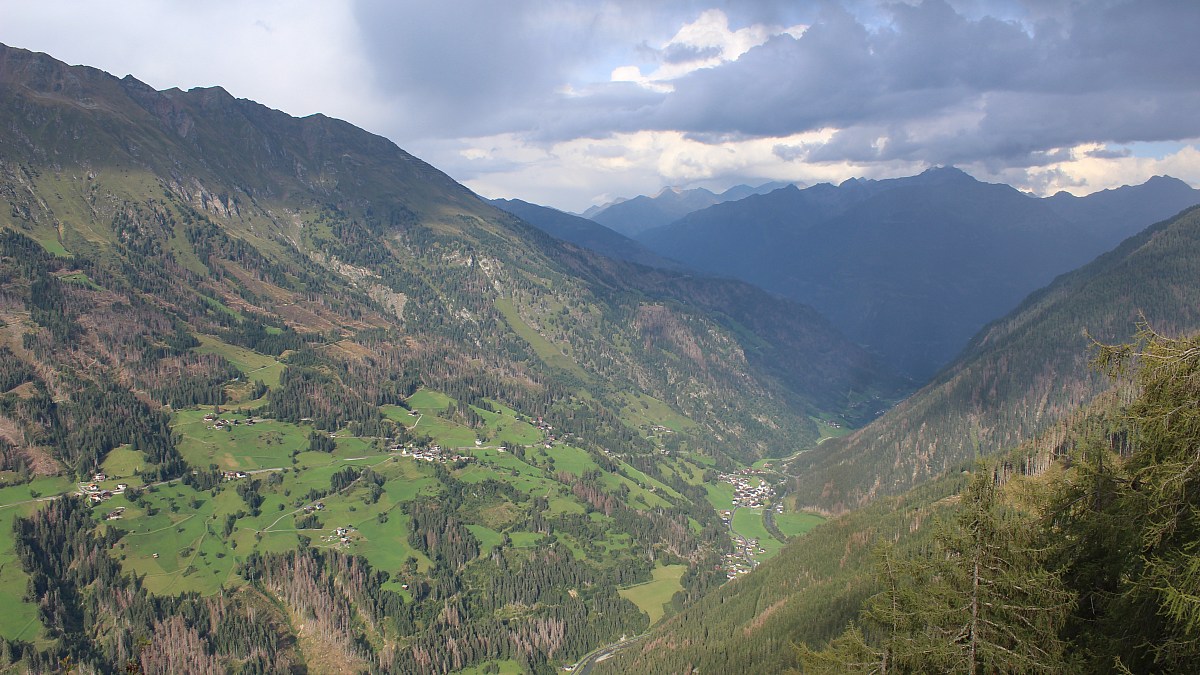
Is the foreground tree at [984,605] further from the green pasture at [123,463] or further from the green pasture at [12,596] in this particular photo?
the green pasture at [123,463]

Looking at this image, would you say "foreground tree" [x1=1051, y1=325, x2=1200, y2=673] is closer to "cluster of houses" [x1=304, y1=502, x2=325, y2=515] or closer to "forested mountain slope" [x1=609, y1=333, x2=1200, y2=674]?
"forested mountain slope" [x1=609, y1=333, x2=1200, y2=674]

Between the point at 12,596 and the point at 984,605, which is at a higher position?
the point at 984,605

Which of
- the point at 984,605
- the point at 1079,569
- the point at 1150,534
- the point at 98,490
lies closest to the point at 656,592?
the point at 98,490

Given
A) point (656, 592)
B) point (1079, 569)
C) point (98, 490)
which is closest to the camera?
point (1079, 569)

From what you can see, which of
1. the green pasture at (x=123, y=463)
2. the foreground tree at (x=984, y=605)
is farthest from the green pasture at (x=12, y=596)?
the foreground tree at (x=984, y=605)

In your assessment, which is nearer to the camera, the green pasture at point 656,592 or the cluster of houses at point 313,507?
the green pasture at point 656,592

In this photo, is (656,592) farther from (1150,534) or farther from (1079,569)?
(1150,534)

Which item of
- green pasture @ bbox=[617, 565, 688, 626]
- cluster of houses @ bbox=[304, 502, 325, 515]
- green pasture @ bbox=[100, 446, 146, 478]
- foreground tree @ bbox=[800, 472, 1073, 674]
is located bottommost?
green pasture @ bbox=[617, 565, 688, 626]

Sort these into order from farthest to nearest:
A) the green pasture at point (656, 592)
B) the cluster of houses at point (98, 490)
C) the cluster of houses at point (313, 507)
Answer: the cluster of houses at point (313, 507) < the green pasture at point (656, 592) < the cluster of houses at point (98, 490)

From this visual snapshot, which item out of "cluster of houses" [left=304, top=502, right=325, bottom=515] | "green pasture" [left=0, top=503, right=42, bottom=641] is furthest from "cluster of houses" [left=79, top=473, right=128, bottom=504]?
"cluster of houses" [left=304, top=502, right=325, bottom=515]

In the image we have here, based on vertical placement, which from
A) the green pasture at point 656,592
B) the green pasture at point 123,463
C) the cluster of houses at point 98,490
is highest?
the green pasture at point 123,463
